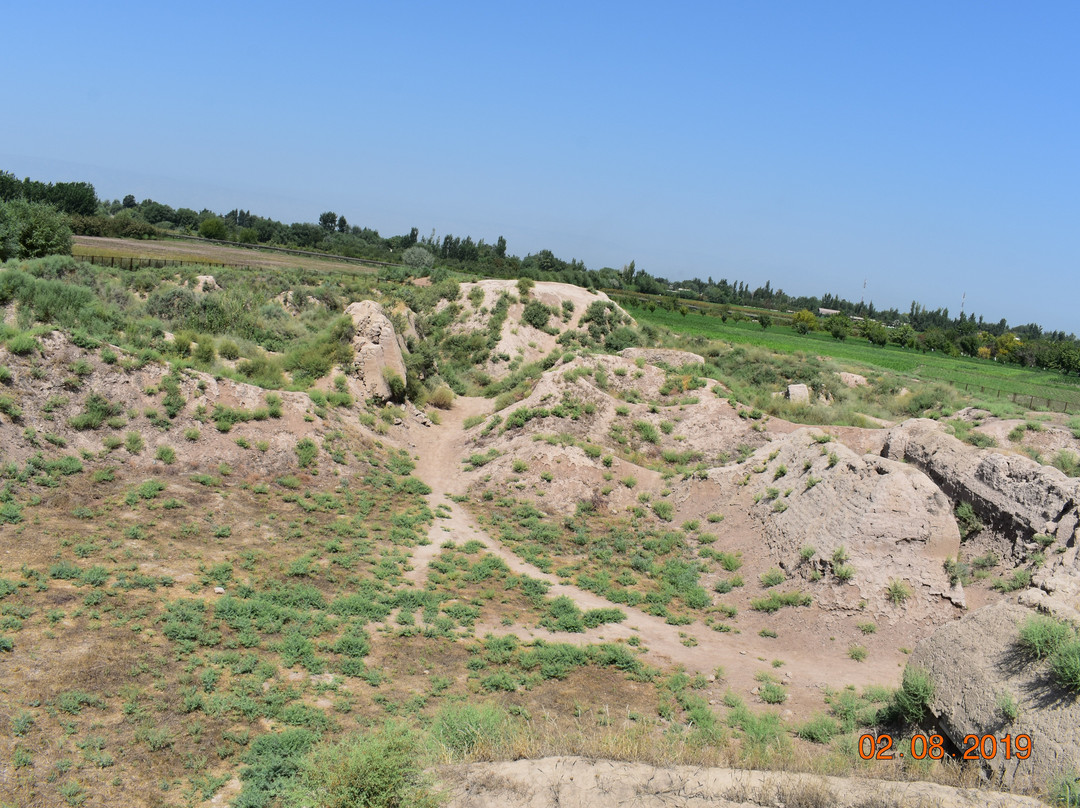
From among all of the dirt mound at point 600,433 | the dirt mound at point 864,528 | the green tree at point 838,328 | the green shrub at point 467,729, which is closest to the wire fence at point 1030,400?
the dirt mound at point 600,433

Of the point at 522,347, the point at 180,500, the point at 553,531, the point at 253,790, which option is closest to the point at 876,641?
the point at 553,531

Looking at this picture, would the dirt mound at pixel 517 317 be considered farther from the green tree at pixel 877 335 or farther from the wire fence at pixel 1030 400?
the green tree at pixel 877 335

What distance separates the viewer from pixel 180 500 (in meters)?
15.6

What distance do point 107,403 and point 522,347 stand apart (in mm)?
21770

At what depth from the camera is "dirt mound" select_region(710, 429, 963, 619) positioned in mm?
14094

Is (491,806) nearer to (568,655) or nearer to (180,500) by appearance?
(568,655)

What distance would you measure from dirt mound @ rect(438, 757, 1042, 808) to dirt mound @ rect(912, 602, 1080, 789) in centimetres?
92

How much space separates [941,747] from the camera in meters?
8.48

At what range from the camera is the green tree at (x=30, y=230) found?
3691cm

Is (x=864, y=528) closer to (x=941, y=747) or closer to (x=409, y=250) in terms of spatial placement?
(x=941, y=747)

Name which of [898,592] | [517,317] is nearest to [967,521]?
[898,592]

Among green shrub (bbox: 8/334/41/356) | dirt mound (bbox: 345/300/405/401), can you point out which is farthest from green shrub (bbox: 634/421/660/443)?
green shrub (bbox: 8/334/41/356)

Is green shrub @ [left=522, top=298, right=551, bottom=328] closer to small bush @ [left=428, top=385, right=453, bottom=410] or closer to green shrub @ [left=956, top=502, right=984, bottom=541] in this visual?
small bush @ [left=428, top=385, right=453, bottom=410]

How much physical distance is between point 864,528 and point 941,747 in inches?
279
